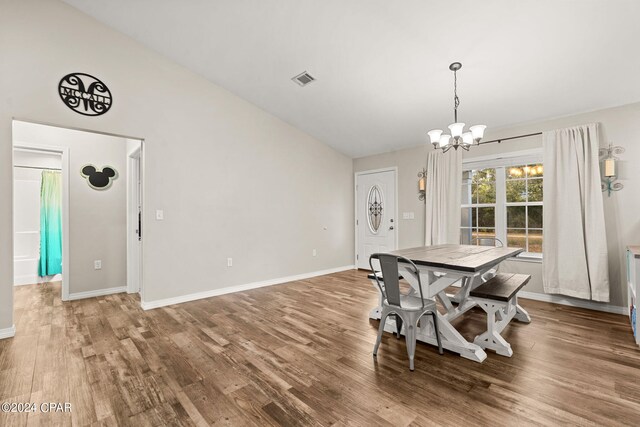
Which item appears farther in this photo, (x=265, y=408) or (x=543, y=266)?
(x=543, y=266)

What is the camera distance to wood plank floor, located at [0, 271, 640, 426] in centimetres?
166

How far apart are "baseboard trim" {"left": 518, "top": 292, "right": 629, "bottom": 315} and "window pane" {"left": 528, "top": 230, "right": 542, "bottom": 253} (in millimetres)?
611

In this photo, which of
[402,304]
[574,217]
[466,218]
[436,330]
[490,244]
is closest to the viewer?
[402,304]

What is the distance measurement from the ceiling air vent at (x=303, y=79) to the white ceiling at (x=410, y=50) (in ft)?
0.25

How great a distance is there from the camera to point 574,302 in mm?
3635

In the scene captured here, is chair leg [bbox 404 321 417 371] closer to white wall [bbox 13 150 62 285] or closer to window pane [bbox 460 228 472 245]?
window pane [bbox 460 228 472 245]

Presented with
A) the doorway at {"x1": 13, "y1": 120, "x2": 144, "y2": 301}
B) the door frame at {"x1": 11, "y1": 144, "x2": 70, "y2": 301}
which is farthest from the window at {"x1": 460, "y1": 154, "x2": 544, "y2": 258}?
the door frame at {"x1": 11, "y1": 144, "x2": 70, "y2": 301}

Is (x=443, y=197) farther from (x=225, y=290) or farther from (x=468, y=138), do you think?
(x=225, y=290)

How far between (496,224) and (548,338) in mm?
2021

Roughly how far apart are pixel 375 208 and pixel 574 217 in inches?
123

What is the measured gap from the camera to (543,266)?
378 cm

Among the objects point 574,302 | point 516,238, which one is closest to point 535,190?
point 516,238

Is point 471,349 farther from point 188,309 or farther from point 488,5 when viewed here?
point 188,309

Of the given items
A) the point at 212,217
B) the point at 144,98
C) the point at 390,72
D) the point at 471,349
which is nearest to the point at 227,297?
the point at 212,217
